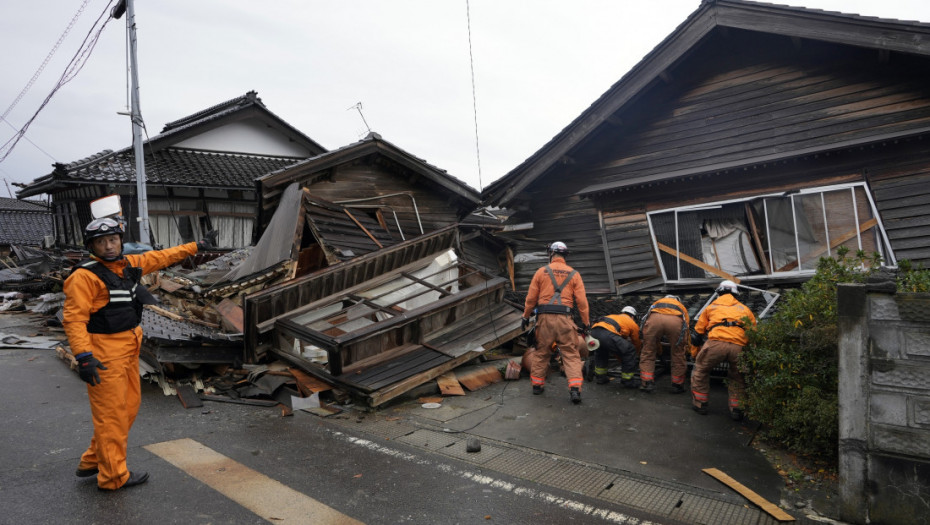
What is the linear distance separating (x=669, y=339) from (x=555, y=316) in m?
1.47

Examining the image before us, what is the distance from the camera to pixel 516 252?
37.2 ft

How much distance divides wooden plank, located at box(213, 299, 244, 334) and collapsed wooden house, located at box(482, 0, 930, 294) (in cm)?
568

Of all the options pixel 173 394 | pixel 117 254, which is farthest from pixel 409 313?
pixel 117 254

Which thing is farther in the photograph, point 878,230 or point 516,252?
point 516,252

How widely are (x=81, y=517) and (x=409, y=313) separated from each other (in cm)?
396

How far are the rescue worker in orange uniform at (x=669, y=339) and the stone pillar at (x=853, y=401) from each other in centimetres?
288

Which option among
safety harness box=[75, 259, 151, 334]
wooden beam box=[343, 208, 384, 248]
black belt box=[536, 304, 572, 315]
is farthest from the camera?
wooden beam box=[343, 208, 384, 248]

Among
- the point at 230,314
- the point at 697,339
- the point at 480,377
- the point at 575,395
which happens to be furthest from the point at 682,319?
the point at 230,314

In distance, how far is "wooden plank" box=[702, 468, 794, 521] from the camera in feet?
10.7

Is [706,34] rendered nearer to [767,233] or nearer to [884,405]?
[767,233]

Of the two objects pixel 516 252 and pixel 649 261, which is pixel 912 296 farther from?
pixel 516 252

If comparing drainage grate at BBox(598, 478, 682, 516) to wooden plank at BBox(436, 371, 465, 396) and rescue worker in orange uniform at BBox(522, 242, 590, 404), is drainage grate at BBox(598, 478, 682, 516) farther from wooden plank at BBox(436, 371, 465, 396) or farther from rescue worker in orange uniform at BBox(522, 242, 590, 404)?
wooden plank at BBox(436, 371, 465, 396)

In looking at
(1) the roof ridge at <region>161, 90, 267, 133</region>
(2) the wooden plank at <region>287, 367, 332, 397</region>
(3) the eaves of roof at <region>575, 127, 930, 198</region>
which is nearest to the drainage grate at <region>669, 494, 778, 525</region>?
(2) the wooden plank at <region>287, 367, 332, 397</region>

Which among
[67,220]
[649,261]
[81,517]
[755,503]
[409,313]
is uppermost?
[67,220]
